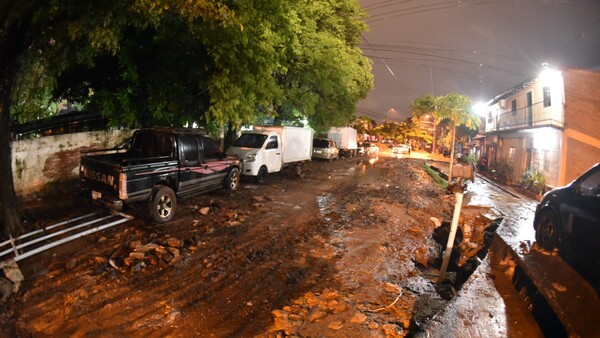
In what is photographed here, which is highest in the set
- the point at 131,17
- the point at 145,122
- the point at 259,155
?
the point at 131,17

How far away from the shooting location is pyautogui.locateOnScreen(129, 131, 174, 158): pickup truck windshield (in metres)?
7.83

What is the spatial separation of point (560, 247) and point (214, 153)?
26.7 ft

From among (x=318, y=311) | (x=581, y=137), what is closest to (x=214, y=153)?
(x=318, y=311)

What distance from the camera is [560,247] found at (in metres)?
5.89

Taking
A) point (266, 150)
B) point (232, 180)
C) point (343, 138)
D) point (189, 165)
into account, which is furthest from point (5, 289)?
point (343, 138)

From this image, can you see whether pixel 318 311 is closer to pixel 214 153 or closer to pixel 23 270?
pixel 23 270

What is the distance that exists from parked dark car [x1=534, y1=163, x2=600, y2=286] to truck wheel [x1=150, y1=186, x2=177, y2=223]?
7544 mm

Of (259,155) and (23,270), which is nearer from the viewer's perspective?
(23,270)

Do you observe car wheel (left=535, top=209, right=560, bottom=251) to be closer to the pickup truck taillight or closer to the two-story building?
the pickup truck taillight

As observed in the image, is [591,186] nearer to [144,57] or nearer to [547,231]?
[547,231]

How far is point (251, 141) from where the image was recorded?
13.5 m

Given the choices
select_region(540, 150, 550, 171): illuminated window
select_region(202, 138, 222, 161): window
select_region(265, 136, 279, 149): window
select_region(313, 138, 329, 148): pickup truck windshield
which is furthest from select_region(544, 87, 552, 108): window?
select_region(202, 138, 222, 161): window

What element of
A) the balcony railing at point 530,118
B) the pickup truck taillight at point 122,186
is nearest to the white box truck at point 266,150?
the pickup truck taillight at point 122,186

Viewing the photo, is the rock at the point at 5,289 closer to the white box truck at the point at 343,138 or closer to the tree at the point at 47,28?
the tree at the point at 47,28
